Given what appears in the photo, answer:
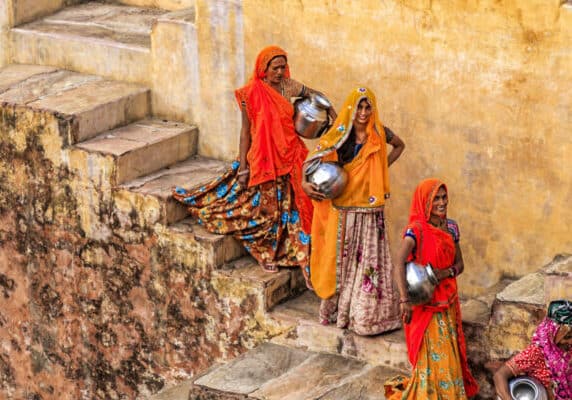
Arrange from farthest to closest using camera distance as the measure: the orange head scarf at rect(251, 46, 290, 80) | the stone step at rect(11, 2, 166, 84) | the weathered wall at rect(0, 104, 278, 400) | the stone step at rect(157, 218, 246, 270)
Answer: the stone step at rect(11, 2, 166, 84), the weathered wall at rect(0, 104, 278, 400), the stone step at rect(157, 218, 246, 270), the orange head scarf at rect(251, 46, 290, 80)

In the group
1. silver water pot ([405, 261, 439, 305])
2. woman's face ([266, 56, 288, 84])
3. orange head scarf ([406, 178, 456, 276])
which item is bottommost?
silver water pot ([405, 261, 439, 305])

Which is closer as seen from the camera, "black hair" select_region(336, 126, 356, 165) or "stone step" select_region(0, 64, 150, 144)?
"black hair" select_region(336, 126, 356, 165)

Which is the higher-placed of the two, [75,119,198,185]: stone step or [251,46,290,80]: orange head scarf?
[251,46,290,80]: orange head scarf

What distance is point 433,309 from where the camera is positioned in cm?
939

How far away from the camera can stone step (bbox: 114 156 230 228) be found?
36.4ft

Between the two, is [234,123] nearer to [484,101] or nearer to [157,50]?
[157,50]

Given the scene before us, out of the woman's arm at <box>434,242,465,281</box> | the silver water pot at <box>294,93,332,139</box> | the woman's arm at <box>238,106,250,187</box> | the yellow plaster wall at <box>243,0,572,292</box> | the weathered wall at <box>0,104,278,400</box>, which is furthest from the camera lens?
the weathered wall at <box>0,104,278,400</box>

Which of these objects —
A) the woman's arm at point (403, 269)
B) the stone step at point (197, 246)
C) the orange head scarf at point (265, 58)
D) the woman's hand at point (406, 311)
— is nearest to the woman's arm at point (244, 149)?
the orange head scarf at point (265, 58)

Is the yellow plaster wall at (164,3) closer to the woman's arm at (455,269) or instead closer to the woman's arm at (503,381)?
the woman's arm at (455,269)

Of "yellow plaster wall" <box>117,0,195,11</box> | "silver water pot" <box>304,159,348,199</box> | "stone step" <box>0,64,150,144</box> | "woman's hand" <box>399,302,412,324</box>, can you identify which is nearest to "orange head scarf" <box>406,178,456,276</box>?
"woman's hand" <box>399,302,412,324</box>

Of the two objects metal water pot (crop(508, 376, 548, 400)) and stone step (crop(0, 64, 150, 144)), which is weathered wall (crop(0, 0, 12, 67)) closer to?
stone step (crop(0, 64, 150, 144))

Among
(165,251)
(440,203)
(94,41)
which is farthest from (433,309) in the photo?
(94,41)

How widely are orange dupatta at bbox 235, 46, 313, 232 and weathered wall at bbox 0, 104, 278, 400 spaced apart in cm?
69

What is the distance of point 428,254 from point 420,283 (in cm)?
21
